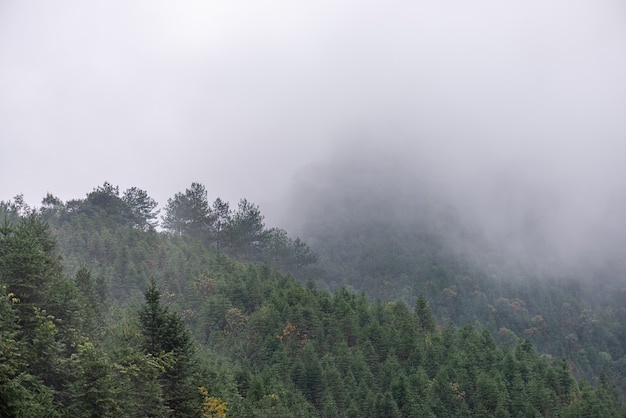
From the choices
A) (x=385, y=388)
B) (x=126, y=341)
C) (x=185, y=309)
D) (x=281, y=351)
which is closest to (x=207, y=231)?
(x=185, y=309)

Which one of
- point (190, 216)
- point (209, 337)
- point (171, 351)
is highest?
point (190, 216)

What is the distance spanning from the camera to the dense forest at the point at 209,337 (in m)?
27.4

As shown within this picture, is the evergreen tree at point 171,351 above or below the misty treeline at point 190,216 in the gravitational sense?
below

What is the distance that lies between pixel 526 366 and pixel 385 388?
2248 centimetres

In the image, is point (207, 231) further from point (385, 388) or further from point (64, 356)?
point (64, 356)

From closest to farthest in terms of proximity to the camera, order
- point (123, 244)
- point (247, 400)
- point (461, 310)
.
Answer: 1. point (247, 400)
2. point (123, 244)
3. point (461, 310)

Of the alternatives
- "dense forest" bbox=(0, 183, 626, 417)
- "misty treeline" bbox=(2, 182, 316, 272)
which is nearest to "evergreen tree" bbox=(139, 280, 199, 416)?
"dense forest" bbox=(0, 183, 626, 417)

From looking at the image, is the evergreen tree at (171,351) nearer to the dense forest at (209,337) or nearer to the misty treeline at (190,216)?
the dense forest at (209,337)

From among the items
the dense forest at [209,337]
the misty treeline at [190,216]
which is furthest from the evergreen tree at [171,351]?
the misty treeline at [190,216]

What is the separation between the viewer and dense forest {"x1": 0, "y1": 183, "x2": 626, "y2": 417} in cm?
2742

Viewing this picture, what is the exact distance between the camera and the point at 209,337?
258 ft

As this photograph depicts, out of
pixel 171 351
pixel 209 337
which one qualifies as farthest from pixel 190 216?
pixel 171 351

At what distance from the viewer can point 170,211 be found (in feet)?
394

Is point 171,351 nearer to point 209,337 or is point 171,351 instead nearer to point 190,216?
point 209,337
